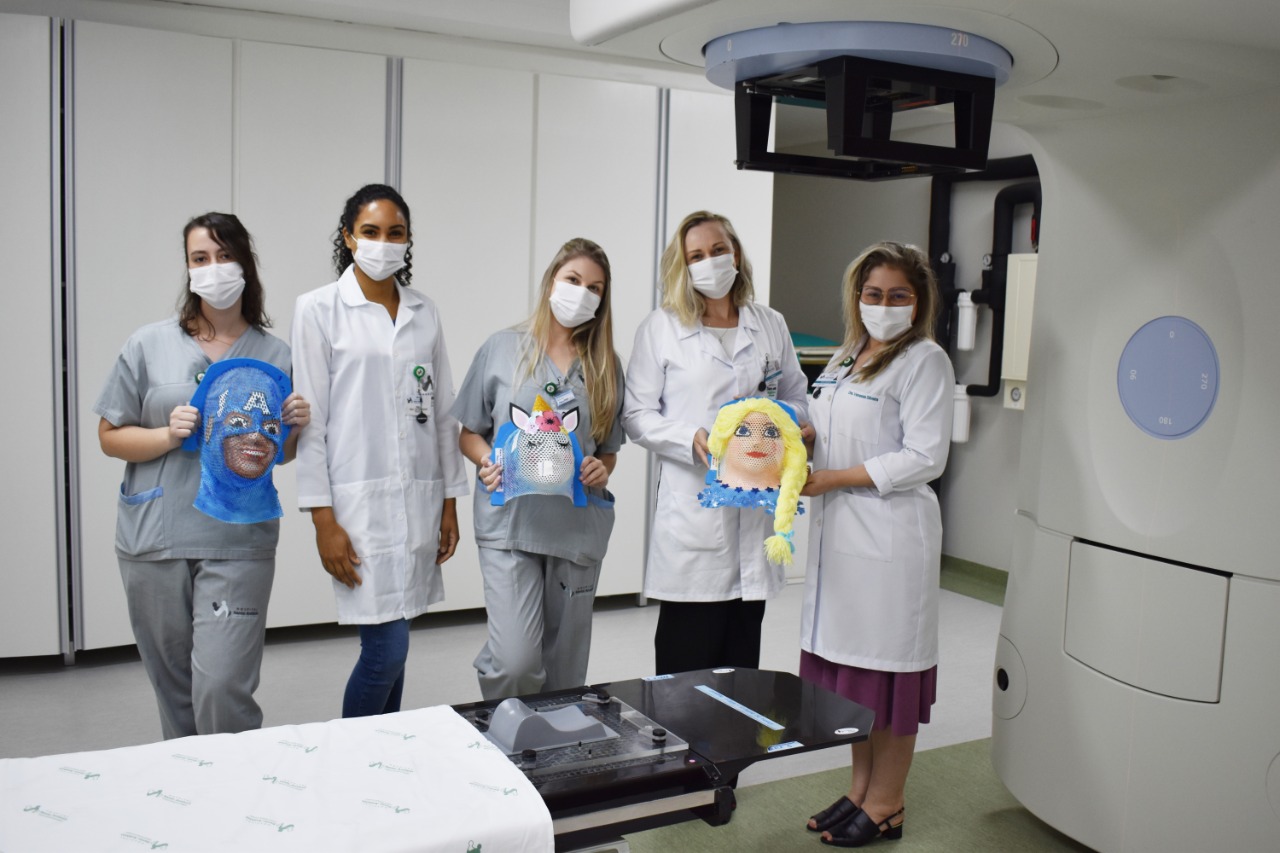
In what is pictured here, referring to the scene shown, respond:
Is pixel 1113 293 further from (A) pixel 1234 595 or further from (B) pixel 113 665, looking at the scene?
(B) pixel 113 665

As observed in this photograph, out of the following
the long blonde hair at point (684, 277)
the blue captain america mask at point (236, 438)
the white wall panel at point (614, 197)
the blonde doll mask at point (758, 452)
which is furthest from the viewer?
the white wall panel at point (614, 197)

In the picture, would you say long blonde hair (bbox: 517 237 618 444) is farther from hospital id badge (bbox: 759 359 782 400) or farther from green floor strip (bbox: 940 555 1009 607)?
green floor strip (bbox: 940 555 1009 607)

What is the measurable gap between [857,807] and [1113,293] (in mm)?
1383

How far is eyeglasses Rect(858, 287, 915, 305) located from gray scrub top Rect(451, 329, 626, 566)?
717 millimetres

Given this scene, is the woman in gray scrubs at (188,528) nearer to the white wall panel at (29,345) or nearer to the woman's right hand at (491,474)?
the woman's right hand at (491,474)

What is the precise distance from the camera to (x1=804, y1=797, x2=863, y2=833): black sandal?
8.77ft

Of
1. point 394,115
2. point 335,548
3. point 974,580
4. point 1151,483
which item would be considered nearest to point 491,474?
point 335,548

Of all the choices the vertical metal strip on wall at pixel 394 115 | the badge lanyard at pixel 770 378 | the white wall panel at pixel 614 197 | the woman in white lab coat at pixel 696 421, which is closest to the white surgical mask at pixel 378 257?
the woman in white lab coat at pixel 696 421

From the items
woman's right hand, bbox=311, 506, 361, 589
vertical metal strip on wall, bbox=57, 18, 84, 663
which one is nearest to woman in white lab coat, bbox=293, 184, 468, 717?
woman's right hand, bbox=311, 506, 361, 589

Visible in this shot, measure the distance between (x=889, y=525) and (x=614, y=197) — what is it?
95.4 inches

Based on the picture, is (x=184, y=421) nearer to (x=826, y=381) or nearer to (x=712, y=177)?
(x=826, y=381)

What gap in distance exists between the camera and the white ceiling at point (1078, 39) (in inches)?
58.4

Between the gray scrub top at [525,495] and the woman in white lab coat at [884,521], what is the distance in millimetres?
532

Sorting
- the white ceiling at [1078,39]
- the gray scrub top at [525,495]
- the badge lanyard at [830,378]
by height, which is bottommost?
the gray scrub top at [525,495]
